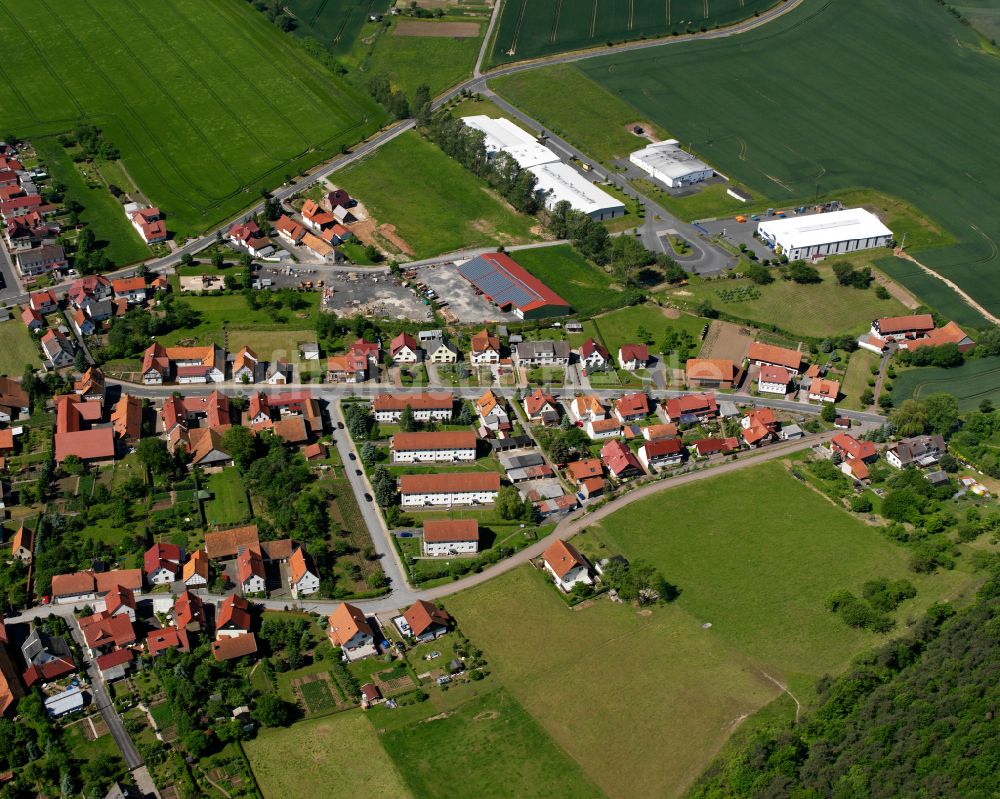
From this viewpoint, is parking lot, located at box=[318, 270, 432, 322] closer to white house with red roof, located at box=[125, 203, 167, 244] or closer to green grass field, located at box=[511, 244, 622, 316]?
green grass field, located at box=[511, 244, 622, 316]

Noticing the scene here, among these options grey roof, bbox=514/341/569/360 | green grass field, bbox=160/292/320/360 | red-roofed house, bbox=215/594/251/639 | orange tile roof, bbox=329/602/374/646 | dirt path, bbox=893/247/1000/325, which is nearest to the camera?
orange tile roof, bbox=329/602/374/646

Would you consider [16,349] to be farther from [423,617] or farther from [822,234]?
[822,234]

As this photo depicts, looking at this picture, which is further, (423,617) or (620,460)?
(620,460)

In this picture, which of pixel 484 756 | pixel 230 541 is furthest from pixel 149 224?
pixel 484 756

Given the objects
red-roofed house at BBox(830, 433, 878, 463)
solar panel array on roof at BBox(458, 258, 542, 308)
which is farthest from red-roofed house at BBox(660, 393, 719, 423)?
solar panel array on roof at BBox(458, 258, 542, 308)

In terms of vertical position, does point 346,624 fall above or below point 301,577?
above

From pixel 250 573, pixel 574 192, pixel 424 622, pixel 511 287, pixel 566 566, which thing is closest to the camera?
pixel 424 622

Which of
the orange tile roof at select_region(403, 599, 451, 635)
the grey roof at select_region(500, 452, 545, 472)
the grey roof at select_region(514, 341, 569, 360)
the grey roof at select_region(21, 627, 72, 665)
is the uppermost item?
the grey roof at select_region(514, 341, 569, 360)
